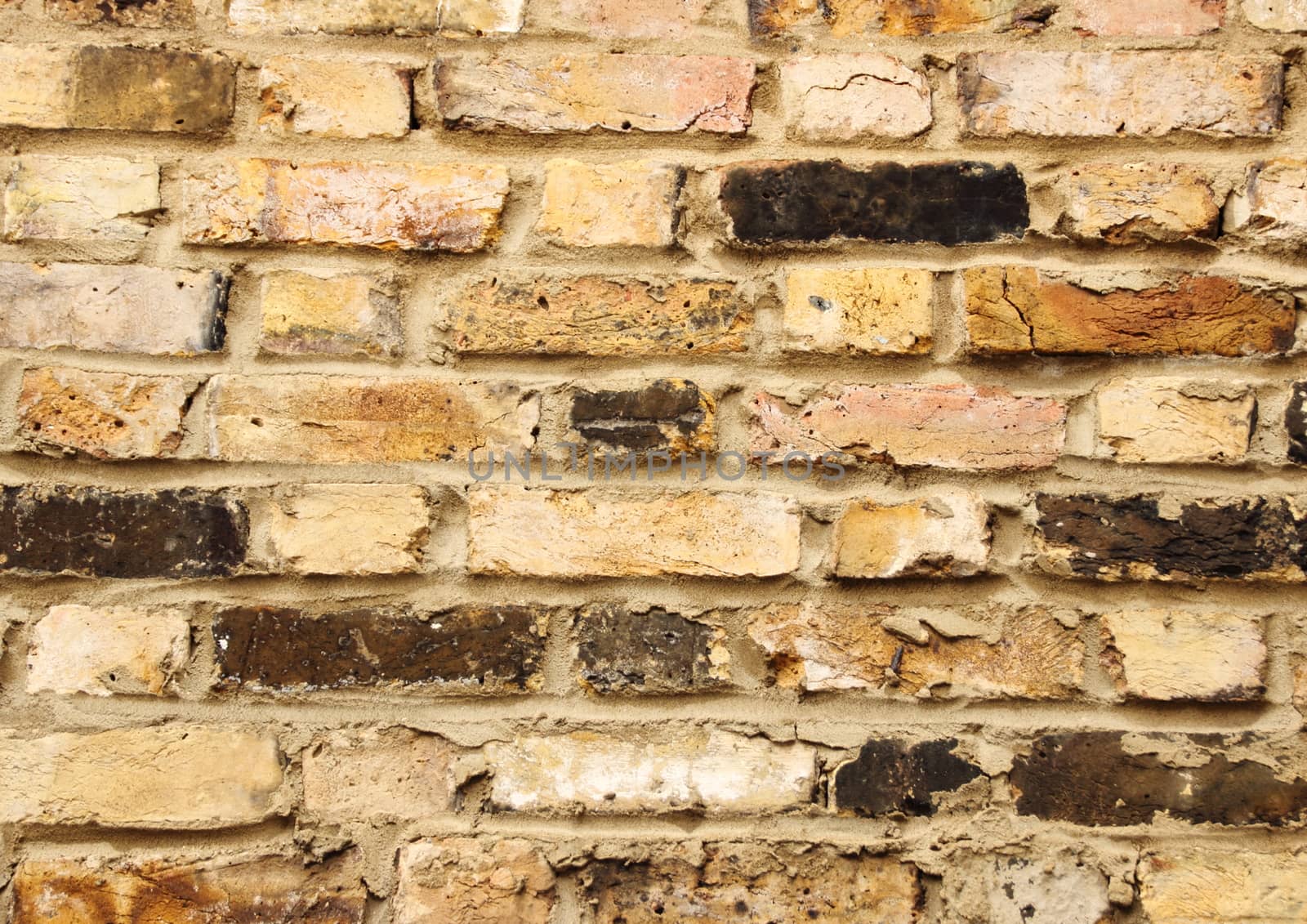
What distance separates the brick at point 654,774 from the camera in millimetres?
812

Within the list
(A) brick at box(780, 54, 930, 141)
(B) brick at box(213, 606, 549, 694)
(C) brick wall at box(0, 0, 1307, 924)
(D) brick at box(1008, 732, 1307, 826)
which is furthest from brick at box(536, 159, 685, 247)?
(D) brick at box(1008, 732, 1307, 826)

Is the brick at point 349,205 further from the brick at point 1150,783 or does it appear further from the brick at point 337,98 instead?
the brick at point 1150,783

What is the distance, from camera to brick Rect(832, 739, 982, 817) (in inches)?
32.0

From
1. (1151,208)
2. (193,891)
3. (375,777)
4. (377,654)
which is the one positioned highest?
(1151,208)

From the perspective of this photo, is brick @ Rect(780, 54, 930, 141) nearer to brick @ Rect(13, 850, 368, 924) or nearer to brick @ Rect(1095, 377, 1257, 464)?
brick @ Rect(1095, 377, 1257, 464)

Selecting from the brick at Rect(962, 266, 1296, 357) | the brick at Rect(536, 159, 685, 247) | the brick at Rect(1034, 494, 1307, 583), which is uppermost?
the brick at Rect(536, 159, 685, 247)

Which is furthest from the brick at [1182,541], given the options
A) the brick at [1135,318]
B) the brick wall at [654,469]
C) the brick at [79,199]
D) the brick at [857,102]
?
the brick at [79,199]

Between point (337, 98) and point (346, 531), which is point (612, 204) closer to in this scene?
point (337, 98)

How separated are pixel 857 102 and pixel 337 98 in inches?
17.9

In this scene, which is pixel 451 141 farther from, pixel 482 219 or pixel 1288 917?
pixel 1288 917

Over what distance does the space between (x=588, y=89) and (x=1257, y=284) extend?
599 mm

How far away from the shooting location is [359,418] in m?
0.83

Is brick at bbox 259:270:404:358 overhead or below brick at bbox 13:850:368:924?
overhead

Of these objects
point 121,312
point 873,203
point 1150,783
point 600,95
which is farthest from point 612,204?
point 1150,783
